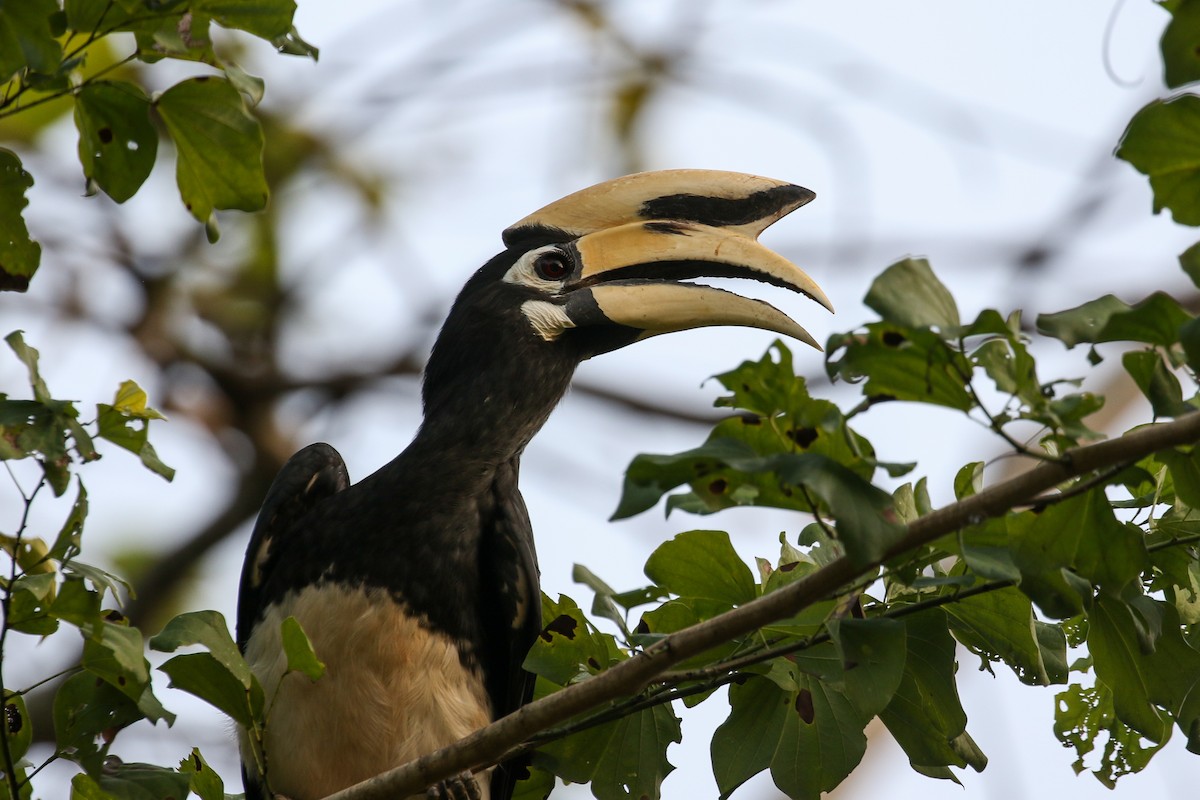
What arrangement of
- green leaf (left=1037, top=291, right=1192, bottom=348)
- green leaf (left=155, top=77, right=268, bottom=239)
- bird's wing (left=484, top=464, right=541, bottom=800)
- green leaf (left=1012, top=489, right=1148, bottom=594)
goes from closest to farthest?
1. green leaf (left=1037, top=291, right=1192, bottom=348)
2. green leaf (left=1012, top=489, right=1148, bottom=594)
3. green leaf (left=155, top=77, right=268, bottom=239)
4. bird's wing (left=484, top=464, right=541, bottom=800)

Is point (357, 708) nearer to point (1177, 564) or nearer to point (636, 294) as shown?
point (636, 294)

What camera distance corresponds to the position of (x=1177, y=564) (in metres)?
2.17

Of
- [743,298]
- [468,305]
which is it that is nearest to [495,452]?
[468,305]

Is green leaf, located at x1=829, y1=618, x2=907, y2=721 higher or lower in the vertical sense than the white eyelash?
lower

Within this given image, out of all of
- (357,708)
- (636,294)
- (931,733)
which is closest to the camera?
(931,733)

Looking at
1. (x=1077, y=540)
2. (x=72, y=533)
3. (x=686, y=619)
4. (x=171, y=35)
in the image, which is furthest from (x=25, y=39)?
(x=1077, y=540)

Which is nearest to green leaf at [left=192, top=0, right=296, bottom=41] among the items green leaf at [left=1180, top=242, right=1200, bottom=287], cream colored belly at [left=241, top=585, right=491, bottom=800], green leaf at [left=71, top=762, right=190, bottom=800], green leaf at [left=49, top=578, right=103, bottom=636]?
green leaf at [left=49, top=578, right=103, bottom=636]

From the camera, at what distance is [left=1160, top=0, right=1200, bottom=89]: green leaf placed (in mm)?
1577

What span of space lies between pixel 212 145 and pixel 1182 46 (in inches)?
54.3

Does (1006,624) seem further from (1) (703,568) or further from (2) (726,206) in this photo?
(2) (726,206)

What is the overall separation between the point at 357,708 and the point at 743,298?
1.26 metres

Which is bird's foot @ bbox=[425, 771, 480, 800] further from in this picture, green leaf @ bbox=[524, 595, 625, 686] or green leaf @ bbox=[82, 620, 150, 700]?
green leaf @ bbox=[82, 620, 150, 700]

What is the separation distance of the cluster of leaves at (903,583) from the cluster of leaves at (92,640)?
0.50 metres

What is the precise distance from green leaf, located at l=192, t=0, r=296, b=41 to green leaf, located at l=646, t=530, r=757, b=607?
0.95 m
